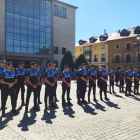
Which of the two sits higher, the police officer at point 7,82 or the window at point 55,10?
the window at point 55,10

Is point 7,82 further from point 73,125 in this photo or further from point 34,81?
point 73,125

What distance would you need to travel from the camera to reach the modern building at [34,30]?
3012cm

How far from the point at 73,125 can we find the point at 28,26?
29.4 metres

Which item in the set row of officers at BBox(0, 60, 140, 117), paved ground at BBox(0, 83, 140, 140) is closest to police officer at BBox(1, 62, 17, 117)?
row of officers at BBox(0, 60, 140, 117)

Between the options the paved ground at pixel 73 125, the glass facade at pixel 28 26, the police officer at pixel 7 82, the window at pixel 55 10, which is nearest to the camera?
the paved ground at pixel 73 125

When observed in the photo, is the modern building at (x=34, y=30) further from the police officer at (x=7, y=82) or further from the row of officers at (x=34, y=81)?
the police officer at (x=7, y=82)

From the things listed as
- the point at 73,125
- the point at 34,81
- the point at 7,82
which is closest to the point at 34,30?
the point at 34,81

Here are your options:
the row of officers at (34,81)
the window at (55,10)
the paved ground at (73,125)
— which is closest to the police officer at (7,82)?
the row of officers at (34,81)

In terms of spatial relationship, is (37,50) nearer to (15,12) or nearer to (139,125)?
(15,12)

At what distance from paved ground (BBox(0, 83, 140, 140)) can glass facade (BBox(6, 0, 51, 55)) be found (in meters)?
25.2

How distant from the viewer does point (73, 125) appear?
5.50 metres

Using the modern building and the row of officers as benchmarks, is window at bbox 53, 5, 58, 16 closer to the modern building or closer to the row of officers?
the modern building

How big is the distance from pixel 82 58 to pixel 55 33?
9402mm

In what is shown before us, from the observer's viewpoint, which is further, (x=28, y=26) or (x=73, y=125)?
(x=28, y=26)
